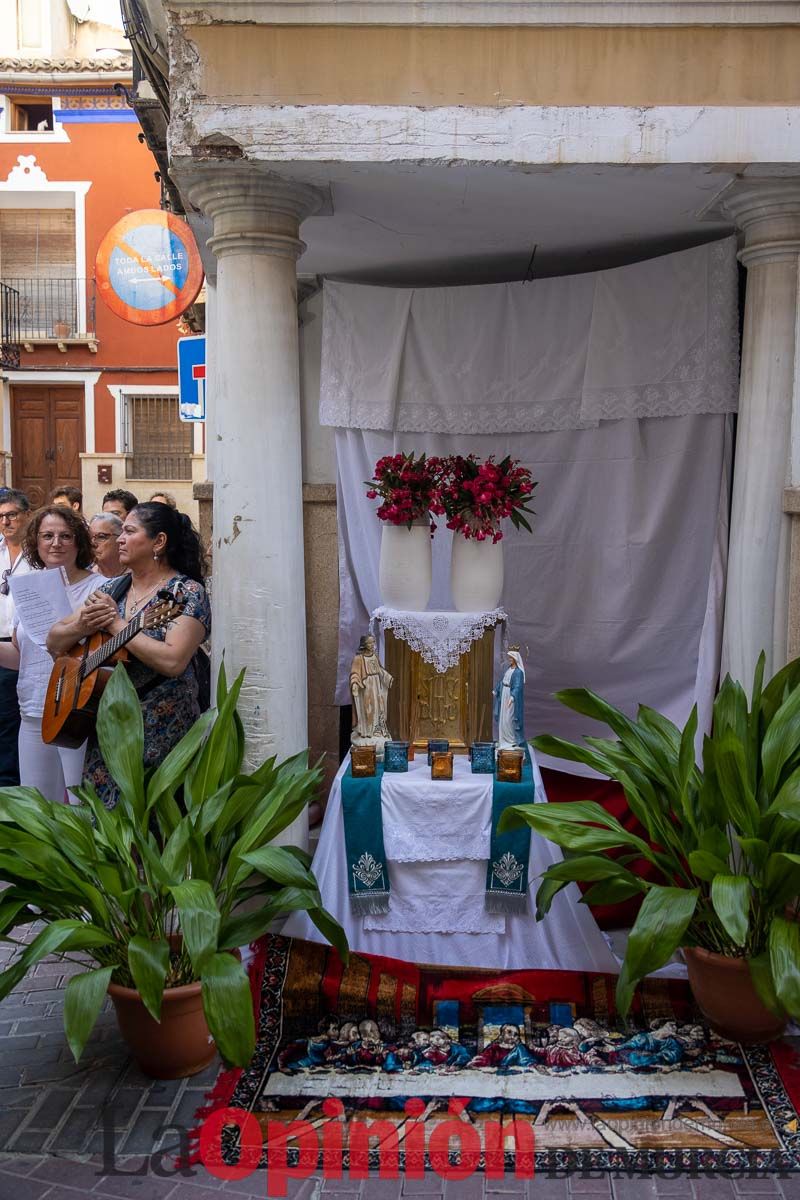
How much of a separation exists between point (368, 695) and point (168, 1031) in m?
1.49

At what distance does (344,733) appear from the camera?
5809 mm

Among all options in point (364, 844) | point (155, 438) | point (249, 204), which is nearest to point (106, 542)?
point (249, 204)

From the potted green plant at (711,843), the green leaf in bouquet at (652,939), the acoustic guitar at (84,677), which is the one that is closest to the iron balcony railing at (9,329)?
the acoustic guitar at (84,677)

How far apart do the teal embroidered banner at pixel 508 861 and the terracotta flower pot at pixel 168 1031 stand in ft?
3.93

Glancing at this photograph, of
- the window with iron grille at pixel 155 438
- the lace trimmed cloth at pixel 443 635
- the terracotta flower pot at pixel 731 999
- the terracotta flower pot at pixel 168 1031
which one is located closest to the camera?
the terracotta flower pot at pixel 168 1031

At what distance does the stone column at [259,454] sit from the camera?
405 centimetres

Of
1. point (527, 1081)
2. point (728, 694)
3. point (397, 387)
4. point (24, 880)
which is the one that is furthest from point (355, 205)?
point (527, 1081)

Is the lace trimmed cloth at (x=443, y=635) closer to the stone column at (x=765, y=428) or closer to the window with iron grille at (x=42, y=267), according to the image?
the stone column at (x=765, y=428)

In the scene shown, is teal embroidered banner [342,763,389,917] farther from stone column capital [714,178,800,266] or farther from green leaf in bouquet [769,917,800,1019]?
stone column capital [714,178,800,266]

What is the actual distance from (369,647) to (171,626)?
0.80 m

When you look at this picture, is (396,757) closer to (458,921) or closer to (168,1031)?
(458,921)

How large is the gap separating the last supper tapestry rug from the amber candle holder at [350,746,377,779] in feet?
2.17

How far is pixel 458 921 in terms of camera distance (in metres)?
4.15

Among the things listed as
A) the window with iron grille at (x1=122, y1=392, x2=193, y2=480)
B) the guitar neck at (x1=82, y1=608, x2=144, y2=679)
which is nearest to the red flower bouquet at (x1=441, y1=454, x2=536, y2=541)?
the guitar neck at (x1=82, y1=608, x2=144, y2=679)
